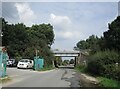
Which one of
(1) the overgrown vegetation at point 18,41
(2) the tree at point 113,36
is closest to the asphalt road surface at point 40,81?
(2) the tree at point 113,36

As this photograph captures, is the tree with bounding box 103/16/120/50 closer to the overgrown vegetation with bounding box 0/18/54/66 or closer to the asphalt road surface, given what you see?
the overgrown vegetation with bounding box 0/18/54/66

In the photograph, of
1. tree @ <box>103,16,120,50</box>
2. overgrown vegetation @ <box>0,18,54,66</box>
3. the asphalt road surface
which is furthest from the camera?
overgrown vegetation @ <box>0,18,54,66</box>

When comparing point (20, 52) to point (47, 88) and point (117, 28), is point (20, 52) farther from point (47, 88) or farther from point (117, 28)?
point (47, 88)

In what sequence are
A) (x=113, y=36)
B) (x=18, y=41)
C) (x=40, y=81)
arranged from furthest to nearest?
(x=18, y=41) → (x=113, y=36) → (x=40, y=81)

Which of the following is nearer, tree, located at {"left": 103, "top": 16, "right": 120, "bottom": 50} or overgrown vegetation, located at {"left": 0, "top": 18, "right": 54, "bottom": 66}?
tree, located at {"left": 103, "top": 16, "right": 120, "bottom": 50}

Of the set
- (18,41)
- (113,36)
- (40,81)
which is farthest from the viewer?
(18,41)

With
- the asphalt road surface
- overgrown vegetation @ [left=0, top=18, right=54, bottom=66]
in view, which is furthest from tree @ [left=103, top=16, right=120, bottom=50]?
the asphalt road surface

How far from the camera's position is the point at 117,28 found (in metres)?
57.2

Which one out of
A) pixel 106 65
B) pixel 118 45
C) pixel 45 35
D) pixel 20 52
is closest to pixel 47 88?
pixel 106 65

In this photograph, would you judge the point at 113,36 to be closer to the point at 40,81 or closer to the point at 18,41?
the point at 40,81

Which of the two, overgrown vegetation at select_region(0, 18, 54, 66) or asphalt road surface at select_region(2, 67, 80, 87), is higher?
overgrown vegetation at select_region(0, 18, 54, 66)

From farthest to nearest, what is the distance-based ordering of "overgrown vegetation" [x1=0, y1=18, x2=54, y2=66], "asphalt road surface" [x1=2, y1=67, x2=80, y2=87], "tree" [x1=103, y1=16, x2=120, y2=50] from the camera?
1. "overgrown vegetation" [x1=0, y1=18, x2=54, y2=66]
2. "tree" [x1=103, y1=16, x2=120, y2=50]
3. "asphalt road surface" [x1=2, y1=67, x2=80, y2=87]

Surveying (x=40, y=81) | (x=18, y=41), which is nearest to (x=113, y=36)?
(x=40, y=81)

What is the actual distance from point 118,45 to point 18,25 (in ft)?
170
